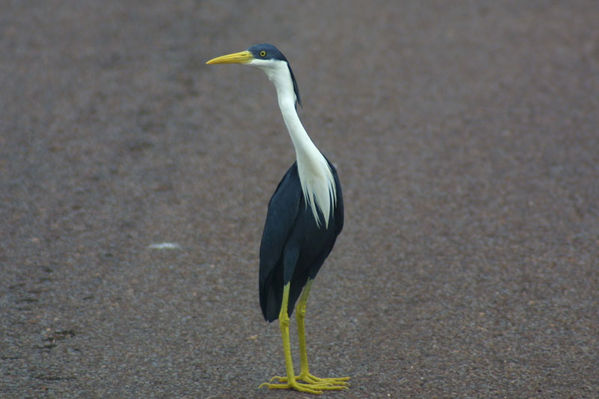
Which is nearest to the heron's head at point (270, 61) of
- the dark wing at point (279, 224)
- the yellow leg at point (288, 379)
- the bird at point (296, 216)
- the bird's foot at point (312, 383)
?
the bird at point (296, 216)

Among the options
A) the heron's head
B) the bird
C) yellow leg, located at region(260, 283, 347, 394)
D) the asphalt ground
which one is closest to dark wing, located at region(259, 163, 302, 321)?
the bird

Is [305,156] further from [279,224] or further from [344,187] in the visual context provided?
[344,187]

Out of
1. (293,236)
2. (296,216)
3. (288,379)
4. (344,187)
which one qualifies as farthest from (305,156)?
(344,187)

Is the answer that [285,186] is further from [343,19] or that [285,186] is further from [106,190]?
[343,19]

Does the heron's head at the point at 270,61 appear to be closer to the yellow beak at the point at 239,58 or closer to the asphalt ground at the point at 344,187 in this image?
the yellow beak at the point at 239,58

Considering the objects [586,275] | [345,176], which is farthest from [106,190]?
[586,275]

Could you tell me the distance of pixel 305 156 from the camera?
4.27m

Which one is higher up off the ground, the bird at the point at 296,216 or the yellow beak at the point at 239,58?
the yellow beak at the point at 239,58

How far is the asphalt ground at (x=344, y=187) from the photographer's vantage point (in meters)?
4.75

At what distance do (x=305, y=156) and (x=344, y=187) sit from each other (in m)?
2.68

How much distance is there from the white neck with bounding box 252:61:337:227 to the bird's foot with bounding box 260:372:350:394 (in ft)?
2.98

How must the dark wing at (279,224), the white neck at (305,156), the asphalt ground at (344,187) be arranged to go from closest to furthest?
1. the white neck at (305,156)
2. the dark wing at (279,224)
3. the asphalt ground at (344,187)

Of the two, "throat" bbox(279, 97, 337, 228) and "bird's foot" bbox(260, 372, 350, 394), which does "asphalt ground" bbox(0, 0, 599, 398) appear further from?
"throat" bbox(279, 97, 337, 228)

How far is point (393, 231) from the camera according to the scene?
6.26m
